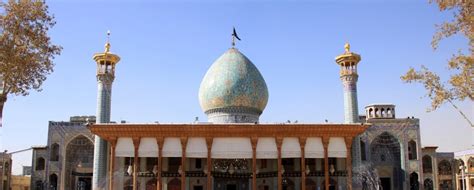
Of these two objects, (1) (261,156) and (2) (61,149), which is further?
(2) (61,149)

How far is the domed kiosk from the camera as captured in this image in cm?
2725

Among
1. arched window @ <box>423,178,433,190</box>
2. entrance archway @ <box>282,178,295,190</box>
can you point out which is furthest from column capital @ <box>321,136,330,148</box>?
arched window @ <box>423,178,433,190</box>

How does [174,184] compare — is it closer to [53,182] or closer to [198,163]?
[198,163]

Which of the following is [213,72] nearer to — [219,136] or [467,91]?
[219,136]

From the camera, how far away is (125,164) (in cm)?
2605

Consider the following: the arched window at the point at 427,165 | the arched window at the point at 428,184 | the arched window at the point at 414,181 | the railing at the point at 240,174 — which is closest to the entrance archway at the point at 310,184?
the railing at the point at 240,174

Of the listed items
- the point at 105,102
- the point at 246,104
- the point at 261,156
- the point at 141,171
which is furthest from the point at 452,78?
the point at 105,102

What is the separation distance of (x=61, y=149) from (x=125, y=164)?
990cm

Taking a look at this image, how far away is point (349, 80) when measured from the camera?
1102 inches

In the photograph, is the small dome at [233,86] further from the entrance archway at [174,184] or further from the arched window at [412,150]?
the arched window at [412,150]

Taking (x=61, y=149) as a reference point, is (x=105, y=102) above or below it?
above

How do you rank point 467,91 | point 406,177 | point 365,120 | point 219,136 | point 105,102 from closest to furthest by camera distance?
point 467,91 → point 219,136 → point 105,102 → point 406,177 → point 365,120

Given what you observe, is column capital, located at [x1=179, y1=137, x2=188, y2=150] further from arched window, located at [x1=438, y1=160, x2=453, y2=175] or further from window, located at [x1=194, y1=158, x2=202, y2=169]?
arched window, located at [x1=438, y1=160, x2=453, y2=175]

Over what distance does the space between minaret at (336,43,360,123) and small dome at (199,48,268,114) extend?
4.53m
